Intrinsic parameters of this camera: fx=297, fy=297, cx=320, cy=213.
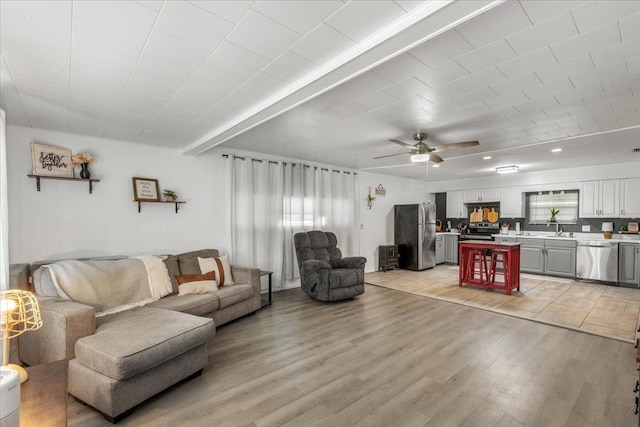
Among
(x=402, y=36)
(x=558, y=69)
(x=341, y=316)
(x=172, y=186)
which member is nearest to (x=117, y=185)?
(x=172, y=186)

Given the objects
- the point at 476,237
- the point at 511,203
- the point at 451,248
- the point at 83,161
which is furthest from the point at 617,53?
the point at 451,248

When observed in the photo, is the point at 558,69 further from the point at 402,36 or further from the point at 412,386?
the point at 412,386

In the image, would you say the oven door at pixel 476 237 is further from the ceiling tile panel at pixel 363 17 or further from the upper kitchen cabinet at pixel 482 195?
the ceiling tile panel at pixel 363 17

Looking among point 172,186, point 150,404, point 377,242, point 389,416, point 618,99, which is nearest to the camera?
point 389,416

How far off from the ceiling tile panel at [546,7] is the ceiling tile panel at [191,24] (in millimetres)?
1608

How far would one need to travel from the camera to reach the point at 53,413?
1.40m

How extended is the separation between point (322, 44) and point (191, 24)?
74 cm

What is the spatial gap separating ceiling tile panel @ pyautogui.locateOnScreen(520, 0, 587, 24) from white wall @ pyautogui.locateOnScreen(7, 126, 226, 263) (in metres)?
4.24

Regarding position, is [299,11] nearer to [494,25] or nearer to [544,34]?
[494,25]

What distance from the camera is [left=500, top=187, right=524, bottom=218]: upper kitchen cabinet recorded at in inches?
292

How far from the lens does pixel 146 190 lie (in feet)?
13.3

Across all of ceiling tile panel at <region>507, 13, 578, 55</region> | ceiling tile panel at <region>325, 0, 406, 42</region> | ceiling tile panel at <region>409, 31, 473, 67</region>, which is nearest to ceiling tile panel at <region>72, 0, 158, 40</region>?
ceiling tile panel at <region>325, 0, 406, 42</region>

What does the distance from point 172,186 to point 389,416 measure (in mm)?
3941

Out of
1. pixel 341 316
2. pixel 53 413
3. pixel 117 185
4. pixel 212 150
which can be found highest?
pixel 212 150
